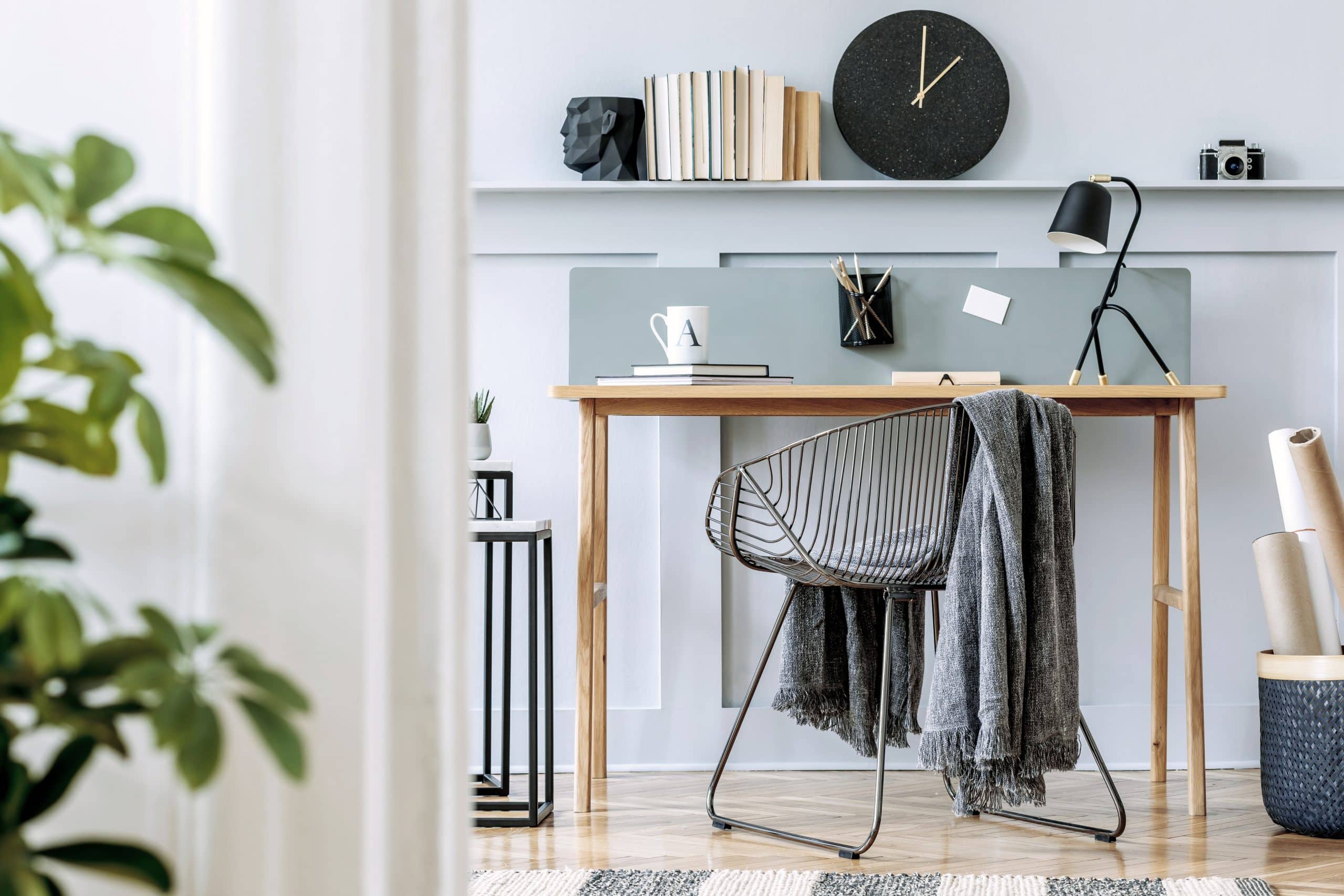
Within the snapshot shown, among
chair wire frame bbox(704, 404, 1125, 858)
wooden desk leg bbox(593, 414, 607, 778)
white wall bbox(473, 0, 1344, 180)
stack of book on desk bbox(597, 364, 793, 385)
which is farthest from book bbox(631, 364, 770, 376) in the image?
white wall bbox(473, 0, 1344, 180)

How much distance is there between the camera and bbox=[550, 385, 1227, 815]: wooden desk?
6.67 feet

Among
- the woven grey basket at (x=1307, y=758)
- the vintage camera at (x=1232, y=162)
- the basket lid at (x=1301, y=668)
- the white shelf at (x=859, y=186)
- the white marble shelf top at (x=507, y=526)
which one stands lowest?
the woven grey basket at (x=1307, y=758)

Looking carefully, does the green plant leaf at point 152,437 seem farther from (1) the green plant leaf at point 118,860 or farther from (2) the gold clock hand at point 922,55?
(2) the gold clock hand at point 922,55

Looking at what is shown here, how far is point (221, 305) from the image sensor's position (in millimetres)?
388

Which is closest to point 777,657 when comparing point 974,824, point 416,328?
point 974,824

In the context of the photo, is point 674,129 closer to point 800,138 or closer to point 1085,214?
point 800,138

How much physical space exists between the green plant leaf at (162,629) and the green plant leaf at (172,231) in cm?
13

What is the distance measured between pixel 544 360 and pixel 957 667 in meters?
1.24

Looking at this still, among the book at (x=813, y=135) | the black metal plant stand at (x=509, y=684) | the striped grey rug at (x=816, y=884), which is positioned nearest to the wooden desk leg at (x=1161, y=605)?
the striped grey rug at (x=816, y=884)

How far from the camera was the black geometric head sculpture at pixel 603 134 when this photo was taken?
2.42m

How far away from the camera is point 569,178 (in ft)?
8.26

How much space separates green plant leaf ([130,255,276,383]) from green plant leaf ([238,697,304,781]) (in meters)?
0.12

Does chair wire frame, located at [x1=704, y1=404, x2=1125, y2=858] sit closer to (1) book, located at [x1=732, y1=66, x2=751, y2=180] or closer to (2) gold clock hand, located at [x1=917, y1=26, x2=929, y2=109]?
(1) book, located at [x1=732, y1=66, x2=751, y2=180]

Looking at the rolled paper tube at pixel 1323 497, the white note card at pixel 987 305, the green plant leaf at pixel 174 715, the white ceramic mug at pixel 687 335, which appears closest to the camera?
the green plant leaf at pixel 174 715
